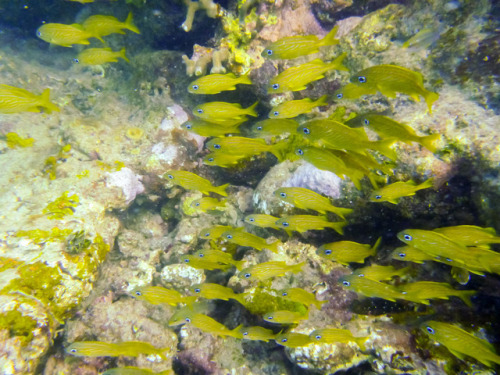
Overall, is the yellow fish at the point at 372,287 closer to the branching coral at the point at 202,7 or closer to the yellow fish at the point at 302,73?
the yellow fish at the point at 302,73

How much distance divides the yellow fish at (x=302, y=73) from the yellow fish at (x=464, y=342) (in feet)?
11.6

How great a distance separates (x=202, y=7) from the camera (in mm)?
6109

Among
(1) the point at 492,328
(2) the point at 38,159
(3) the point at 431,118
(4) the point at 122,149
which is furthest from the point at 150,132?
(1) the point at 492,328

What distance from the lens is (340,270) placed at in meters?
4.39

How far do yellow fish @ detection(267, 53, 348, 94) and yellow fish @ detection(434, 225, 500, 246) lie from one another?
259cm

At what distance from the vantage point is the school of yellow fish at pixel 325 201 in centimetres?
297

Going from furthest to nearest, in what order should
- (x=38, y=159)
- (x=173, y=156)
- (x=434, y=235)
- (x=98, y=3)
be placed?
1. (x=98, y=3)
2. (x=173, y=156)
3. (x=38, y=159)
4. (x=434, y=235)

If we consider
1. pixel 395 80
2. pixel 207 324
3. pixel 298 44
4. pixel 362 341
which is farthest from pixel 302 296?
pixel 298 44

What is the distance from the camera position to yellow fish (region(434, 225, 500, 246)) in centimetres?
298

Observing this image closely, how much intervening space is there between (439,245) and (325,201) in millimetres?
1380

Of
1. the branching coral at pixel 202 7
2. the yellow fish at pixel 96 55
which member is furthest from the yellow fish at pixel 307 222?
the branching coral at pixel 202 7

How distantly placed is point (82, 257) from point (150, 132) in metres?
3.23

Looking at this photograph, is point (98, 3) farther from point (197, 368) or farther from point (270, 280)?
point (197, 368)

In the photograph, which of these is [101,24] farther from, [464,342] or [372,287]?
[464,342]
